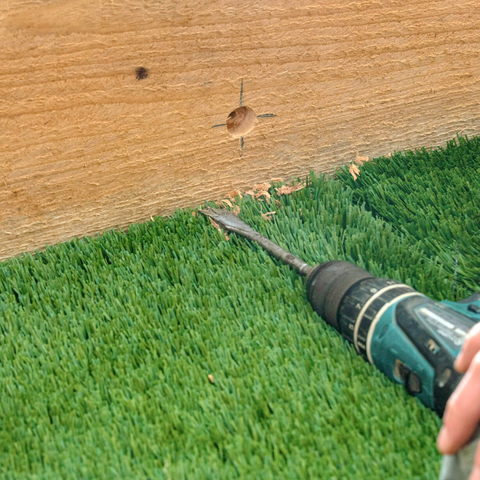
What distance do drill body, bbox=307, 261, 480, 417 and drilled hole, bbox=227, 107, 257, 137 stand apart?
59 centimetres

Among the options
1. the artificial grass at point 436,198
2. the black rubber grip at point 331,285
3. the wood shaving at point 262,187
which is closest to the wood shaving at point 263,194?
the wood shaving at point 262,187

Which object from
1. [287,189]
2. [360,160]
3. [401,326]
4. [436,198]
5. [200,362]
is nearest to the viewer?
[401,326]

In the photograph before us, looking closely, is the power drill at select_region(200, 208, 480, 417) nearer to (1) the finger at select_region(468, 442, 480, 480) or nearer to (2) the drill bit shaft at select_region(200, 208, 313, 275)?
(2) the drill bit shaft at select_region(200, 208, 313, 275)

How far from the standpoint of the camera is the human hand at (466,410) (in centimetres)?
58

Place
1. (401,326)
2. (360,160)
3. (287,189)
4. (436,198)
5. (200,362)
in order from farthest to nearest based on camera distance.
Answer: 1. (360,160)
2. (287,189)
3. (436,198)
4. (200,362)
5. (401,326)

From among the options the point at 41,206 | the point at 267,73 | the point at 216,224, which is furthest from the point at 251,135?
the point at 41,206

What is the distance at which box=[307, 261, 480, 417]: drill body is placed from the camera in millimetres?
845

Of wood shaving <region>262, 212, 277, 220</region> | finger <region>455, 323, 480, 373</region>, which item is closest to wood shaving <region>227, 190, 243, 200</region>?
wood shaving <region>262, 212, 277, 220</region>

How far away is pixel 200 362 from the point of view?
1.03 meters

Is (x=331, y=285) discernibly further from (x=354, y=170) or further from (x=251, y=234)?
(x=354, y=170)

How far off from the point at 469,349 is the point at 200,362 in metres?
0.51

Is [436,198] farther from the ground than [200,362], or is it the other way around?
[436,198]

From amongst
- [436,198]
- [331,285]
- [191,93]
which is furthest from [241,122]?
[331,285]

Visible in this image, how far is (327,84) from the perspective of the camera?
5.23 feet
